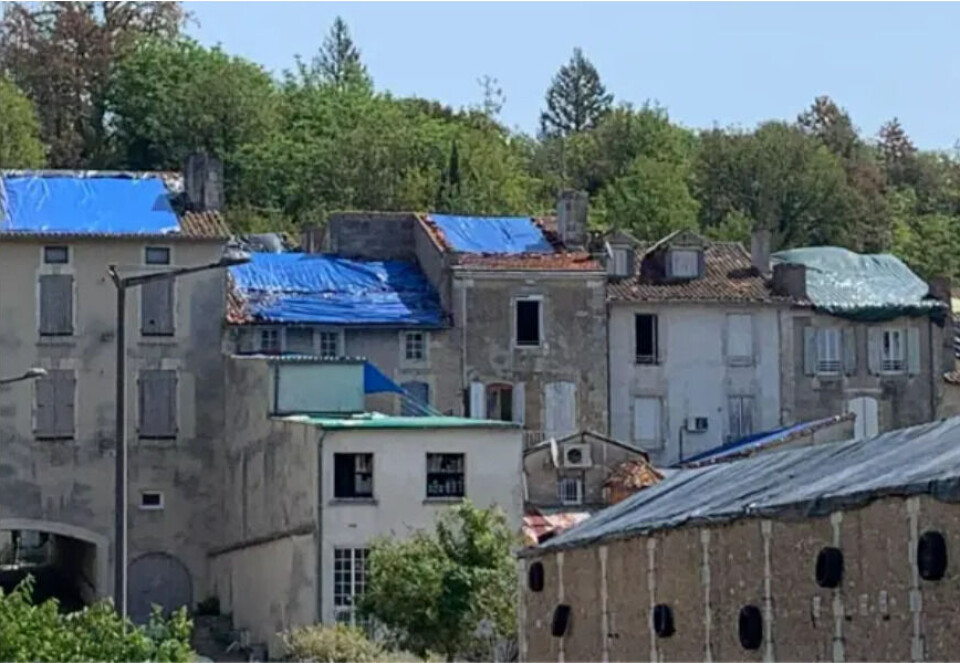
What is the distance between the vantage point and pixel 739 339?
9175cm

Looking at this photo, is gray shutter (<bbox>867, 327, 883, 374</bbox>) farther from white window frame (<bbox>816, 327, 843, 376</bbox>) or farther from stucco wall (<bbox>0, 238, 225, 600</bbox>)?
stucco wall (<bbox>0, 238, 225, 600</bbox>)

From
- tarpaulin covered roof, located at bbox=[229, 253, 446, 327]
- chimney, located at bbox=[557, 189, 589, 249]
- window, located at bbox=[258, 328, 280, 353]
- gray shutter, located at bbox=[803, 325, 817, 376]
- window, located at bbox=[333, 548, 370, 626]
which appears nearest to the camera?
window, located at bbox=[333, 548, 370, 626]

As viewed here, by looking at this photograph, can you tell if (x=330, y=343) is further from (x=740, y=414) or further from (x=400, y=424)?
(x=400, y=424)

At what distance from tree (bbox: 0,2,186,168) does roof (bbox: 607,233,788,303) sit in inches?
1553

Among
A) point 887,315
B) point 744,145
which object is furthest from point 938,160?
point 887,315

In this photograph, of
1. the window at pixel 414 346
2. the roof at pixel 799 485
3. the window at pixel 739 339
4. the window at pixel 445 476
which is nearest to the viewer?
the roof at pixel 799 485

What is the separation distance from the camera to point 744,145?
138 metres

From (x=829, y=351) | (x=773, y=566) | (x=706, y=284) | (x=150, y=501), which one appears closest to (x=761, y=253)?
(x=706, y=284)

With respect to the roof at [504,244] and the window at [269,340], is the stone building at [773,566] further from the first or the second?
the roof at [504,244]

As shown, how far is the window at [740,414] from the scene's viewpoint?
91713 millimetres

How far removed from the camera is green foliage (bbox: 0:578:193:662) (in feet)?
126

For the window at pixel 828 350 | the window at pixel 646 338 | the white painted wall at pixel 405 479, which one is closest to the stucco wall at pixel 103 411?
the white painted wall at pixel 405 479

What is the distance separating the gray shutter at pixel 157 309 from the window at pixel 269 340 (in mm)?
2990

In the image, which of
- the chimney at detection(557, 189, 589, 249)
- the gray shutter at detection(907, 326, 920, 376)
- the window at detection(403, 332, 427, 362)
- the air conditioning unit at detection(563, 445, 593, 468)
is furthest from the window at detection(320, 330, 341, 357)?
the gray shutter at detection(907, 326, 920, 376)
